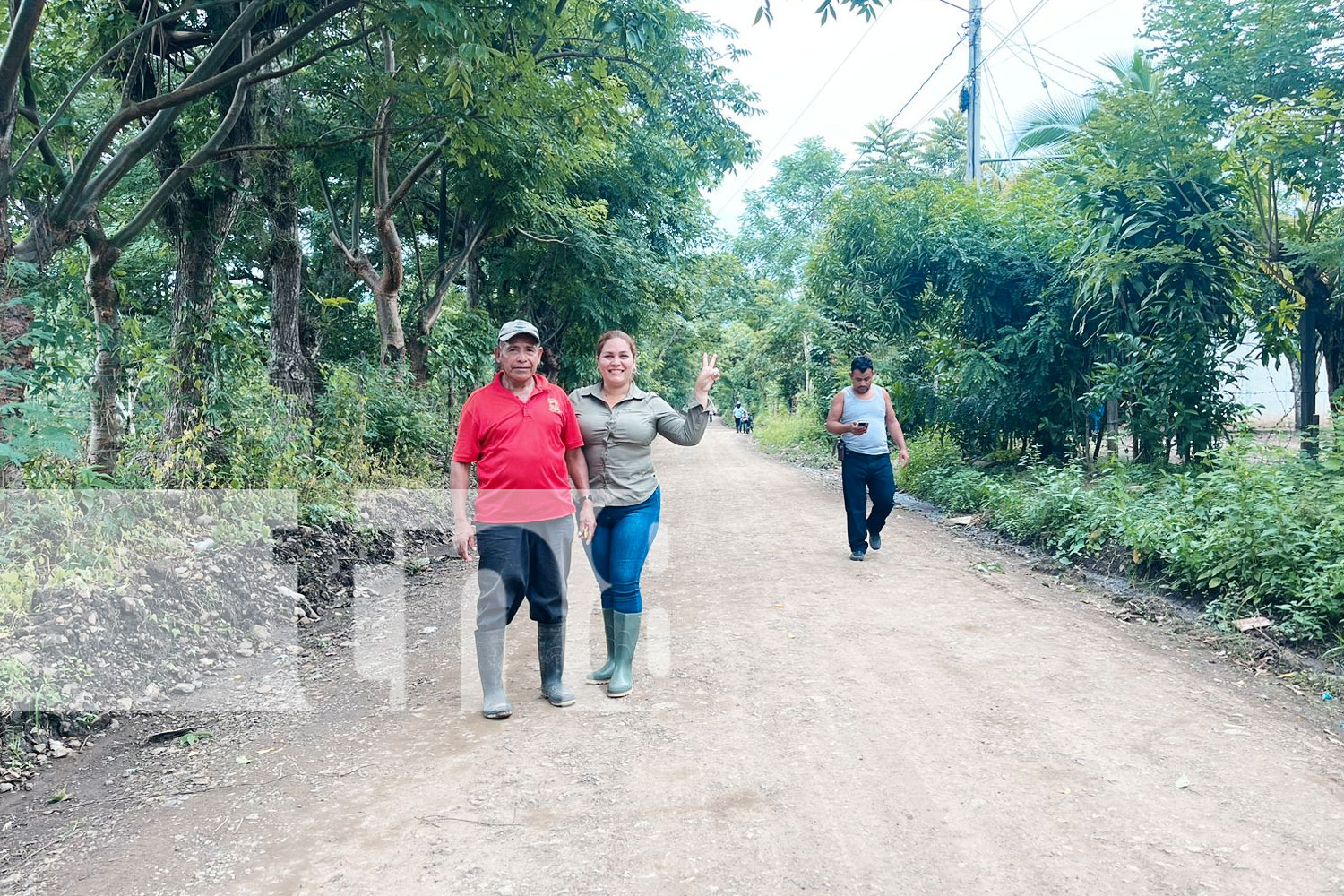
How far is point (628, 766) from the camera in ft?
12.4

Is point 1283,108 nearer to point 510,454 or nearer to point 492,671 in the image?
point 510,454

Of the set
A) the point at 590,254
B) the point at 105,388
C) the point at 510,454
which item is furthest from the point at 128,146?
the point at 590,254

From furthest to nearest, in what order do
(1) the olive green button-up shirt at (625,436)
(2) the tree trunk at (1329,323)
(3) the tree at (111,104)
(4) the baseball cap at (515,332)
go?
(2) the tree trunk at (1329,323), (3) the tree at (111,104), (1) the olive green button-up shirt at (625,436), (4) the baseball cap at (515,332)

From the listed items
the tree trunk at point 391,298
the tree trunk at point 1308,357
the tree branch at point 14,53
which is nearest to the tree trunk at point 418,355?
the tree trunk at point 391,298

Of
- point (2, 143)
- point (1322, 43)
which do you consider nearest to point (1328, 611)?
point (1322, 43)

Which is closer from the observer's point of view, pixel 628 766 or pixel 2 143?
pixel 628 766

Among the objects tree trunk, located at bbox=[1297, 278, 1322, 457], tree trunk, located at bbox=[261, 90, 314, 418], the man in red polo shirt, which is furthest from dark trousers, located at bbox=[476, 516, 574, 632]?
tree trunk, located at bbox=[1297, 278, 1322, 457]

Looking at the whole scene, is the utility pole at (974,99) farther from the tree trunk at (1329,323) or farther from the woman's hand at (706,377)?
the woman's hand at (706,377)

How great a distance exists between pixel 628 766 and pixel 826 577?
3.90 m

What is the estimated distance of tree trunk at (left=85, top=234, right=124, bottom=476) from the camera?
6.71m

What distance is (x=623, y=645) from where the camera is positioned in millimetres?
4742

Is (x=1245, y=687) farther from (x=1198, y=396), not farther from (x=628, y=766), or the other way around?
(x=1198, y=396)

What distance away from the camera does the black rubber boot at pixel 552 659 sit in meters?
4.59

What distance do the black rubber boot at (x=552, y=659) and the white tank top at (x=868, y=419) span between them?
4.30 metres
